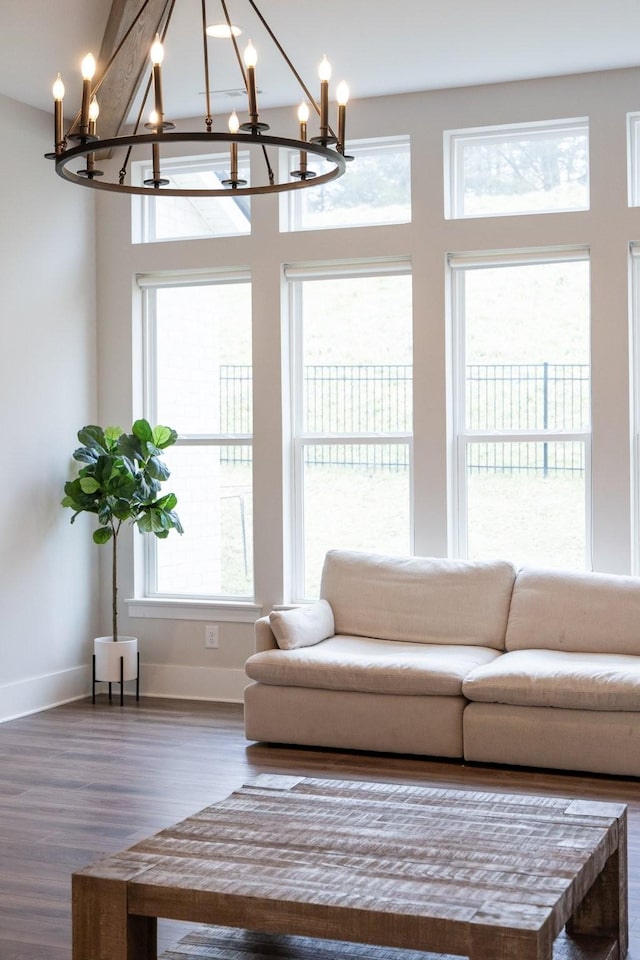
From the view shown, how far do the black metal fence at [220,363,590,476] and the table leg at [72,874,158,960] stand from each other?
152 inches

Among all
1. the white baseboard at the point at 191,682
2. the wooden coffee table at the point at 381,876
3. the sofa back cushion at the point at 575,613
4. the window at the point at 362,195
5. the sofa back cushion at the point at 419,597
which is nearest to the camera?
the wooden coffee table at the point at 381,876

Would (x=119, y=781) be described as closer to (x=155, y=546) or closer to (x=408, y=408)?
(x=155, y=546)

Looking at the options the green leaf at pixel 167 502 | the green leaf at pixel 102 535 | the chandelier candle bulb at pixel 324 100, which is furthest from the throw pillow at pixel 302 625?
the chandelier candle bulb at pixel 324 100

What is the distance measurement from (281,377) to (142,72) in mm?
1770

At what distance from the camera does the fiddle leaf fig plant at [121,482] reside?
605cm

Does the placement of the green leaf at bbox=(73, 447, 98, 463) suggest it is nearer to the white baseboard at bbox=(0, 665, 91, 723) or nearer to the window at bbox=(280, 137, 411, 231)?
the white baseboard at bbox=(0, 665, 91, 723)

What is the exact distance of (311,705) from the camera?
5.19 meters

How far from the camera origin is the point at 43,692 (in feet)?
20.3

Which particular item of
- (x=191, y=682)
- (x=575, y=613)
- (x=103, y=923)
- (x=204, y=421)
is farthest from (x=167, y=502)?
(x=103, y=923)

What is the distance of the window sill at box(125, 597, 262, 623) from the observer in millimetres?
6324

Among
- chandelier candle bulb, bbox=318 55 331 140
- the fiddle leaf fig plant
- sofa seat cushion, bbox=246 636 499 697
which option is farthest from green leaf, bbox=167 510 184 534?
chandelier candle bulb, bbox=318 55 331 140

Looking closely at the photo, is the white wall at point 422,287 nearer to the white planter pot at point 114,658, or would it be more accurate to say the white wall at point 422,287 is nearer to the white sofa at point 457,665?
the white planter pot at point 114,658

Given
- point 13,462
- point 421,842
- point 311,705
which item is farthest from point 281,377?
point 421,842

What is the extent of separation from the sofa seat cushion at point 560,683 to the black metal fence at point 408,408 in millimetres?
1275
